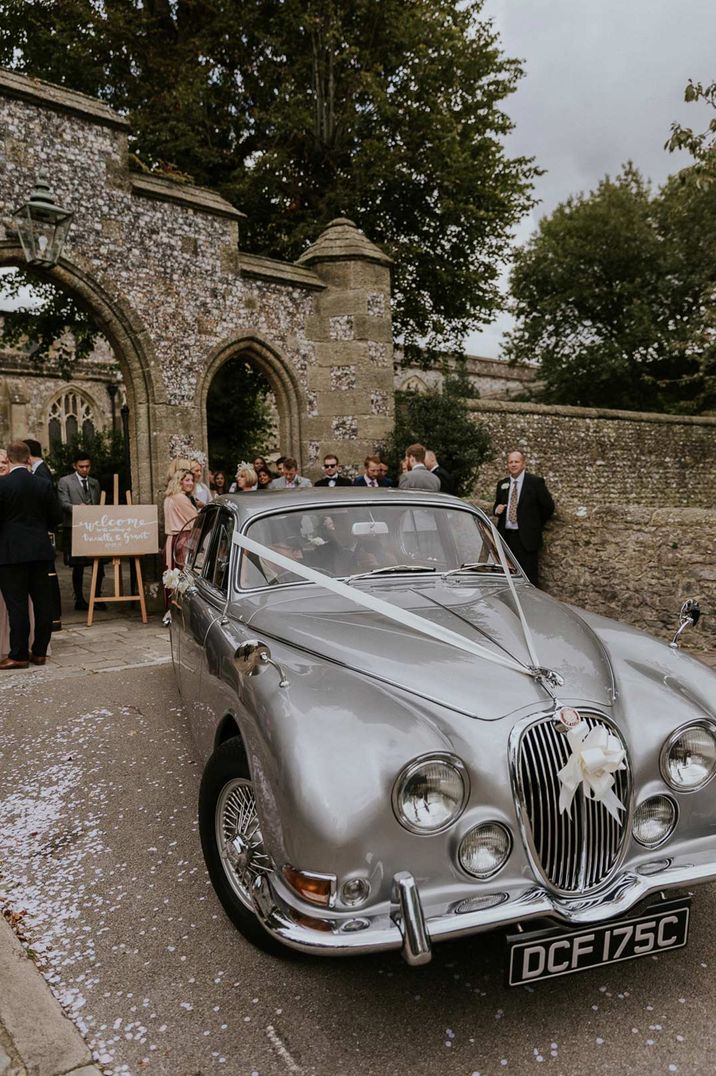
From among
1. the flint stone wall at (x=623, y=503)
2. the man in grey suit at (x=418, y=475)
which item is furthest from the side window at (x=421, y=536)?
the flint stone wall at (x=623, y=503)

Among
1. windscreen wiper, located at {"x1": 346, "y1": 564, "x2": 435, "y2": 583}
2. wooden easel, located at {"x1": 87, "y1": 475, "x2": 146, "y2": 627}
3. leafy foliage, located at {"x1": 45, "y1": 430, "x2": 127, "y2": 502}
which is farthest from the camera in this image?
leafy foliage, located at {"x1": 45, "y1": 430, "x2": 127, "y2": 502}

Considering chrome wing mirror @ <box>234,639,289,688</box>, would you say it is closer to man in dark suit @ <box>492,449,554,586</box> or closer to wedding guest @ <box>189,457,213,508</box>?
man in dark suit @ <box>492,449,554,586</box>

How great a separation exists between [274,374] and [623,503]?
374 inches

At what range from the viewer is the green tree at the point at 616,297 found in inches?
1110

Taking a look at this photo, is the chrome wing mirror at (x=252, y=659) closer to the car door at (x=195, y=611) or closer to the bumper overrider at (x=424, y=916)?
the bumper overrider at (x=424, y=916)

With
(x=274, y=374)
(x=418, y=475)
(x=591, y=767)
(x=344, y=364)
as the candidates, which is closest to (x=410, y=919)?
(x=591, y=767)

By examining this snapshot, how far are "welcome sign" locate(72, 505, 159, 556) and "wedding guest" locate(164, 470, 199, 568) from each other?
543mm

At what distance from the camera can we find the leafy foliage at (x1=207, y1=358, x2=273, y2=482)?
1505cm

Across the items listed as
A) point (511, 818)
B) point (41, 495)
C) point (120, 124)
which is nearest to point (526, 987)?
point (511, 818)

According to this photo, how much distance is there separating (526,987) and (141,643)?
629 centimetres

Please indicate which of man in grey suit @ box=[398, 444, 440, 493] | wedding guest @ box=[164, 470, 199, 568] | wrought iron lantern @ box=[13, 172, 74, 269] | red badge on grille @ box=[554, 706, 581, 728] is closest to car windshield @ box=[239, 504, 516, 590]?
red badge on grille @ box=[554, 706, 581, 728]

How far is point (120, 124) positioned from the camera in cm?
923

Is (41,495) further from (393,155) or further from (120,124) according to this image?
(393,155)

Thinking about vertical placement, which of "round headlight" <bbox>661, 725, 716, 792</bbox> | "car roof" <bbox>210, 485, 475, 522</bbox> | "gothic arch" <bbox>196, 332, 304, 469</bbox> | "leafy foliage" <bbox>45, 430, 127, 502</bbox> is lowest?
"round headlight" <bbox>661, 725, 716, 792</bbox>
